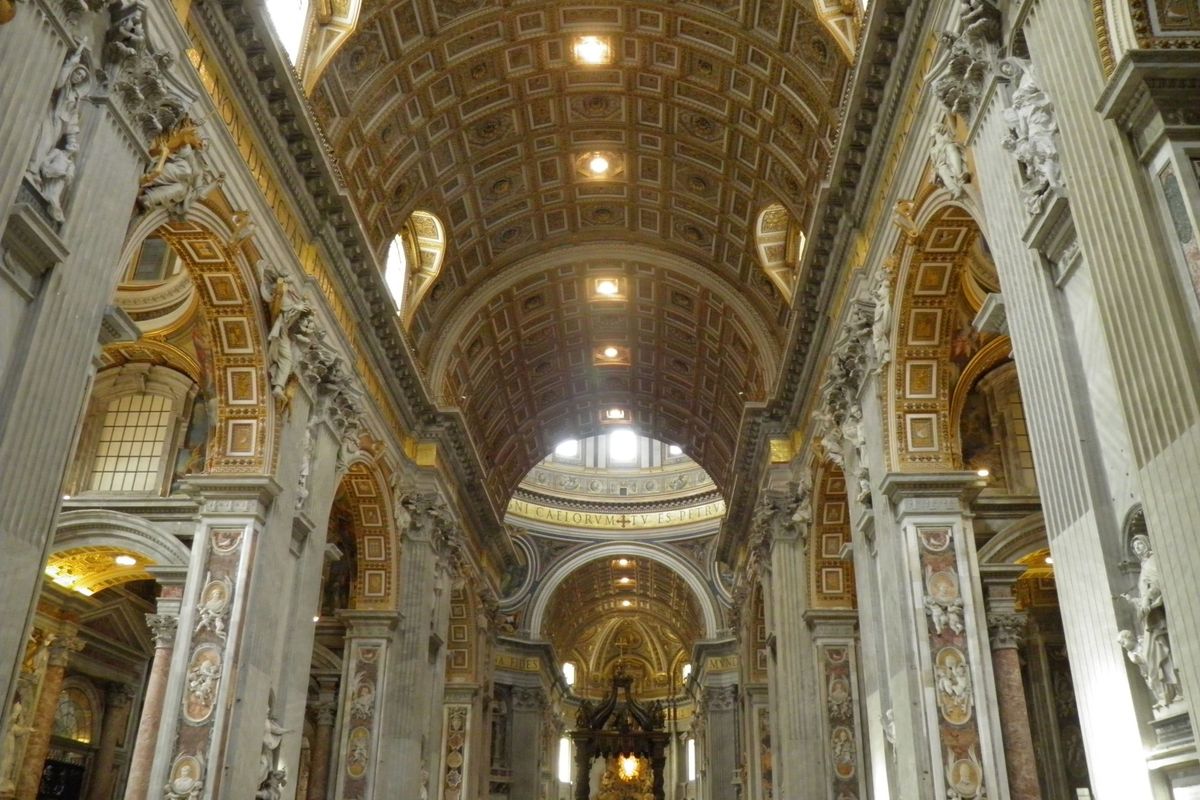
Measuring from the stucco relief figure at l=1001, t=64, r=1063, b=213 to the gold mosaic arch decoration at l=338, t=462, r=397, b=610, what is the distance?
1394cm

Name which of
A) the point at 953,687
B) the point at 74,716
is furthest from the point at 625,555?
the point at 953,687

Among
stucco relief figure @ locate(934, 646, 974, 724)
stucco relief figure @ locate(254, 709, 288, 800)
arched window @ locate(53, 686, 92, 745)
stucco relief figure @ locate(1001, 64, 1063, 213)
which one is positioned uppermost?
stucco relief figure @ locate(1001, 64, 1063, 213)

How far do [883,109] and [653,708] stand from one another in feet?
133

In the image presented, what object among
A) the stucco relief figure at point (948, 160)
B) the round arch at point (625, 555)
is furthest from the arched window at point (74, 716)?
→ the round arch at point (625, 555)

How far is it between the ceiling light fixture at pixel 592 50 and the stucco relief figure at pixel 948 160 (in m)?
9.47

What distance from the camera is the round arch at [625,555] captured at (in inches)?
1769

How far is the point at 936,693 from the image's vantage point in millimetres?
11703

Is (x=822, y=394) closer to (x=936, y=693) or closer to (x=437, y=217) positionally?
(x=936, y=693)

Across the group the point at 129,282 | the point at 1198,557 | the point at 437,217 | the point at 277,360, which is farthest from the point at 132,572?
the point at 1198,557

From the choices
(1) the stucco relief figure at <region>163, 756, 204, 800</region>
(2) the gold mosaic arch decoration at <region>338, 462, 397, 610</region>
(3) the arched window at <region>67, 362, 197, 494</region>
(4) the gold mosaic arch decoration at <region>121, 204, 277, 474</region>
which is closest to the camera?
(1) the stucco relief figure at <region>163, 756, 204, 800</region>

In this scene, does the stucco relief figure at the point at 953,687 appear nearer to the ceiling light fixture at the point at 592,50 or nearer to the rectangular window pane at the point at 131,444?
the rectangular window pane at the point at 131,444

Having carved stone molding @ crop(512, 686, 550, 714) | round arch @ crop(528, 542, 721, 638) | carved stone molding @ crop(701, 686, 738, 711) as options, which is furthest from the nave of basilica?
carved stone molding @ crop(701, 686, 738, 711)

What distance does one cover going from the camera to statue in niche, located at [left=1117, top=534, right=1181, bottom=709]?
6219mm

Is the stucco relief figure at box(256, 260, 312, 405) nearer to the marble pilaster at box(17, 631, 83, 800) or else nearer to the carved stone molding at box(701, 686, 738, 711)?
the marble pilaster at box(17, 631, 83, 800)
